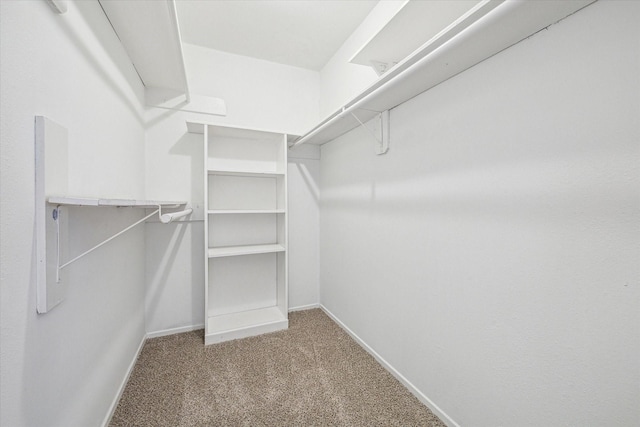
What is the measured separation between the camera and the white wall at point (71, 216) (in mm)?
689

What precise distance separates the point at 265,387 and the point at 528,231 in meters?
1.67

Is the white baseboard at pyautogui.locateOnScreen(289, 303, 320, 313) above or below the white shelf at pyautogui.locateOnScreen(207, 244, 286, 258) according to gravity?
below

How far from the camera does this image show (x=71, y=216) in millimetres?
976

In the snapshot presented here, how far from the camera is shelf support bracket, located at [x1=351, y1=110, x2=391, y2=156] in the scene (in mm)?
1713

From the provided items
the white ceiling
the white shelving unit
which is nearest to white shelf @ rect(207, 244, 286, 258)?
the white shelving unit

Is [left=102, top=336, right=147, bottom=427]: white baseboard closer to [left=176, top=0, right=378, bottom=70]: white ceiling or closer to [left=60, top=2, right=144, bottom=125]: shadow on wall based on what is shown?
[left=60, top=2, right=144, bottom=125]: shadow on wall

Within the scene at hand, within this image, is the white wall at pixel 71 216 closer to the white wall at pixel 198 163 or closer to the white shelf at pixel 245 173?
the white wall at pixel 198 163

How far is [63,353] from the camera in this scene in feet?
3.05

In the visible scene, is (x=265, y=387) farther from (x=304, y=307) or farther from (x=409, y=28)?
(x=409, y=28)

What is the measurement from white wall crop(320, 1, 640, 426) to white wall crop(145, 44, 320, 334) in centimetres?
125

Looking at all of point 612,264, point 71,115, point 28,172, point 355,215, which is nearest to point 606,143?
point 612,264

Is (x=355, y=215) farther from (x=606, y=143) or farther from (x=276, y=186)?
(x=606, y=143)

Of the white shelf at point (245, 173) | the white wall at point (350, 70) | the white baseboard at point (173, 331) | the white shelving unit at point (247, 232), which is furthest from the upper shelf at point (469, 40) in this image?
the white baseboard at point (173, 331)

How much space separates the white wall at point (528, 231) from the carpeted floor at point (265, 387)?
0.25 m
